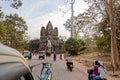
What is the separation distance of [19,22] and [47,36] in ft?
105

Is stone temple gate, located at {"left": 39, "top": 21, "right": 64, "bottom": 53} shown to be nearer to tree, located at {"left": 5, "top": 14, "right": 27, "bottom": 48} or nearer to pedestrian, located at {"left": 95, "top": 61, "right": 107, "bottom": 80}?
tree, located at {"left": 5, "top": 14, "right": 27, "bottom": 48}

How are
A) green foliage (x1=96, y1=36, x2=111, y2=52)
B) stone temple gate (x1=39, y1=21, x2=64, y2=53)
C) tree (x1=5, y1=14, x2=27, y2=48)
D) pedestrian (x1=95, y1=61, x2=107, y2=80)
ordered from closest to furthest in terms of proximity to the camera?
1. pedestrian (x1=95, y1=61, x2=107, y2=80)
2. green foliage (x1=96, y1=36, x2=111, y2=52)
3. tree (x1=5, y1=14, x2=27, y2=48)
4. stone temple gate (x1=39, y1=21, x2=64, y2=53)

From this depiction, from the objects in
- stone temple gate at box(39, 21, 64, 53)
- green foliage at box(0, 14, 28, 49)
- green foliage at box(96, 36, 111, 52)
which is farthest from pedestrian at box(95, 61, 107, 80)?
stone temple gate at box(39, 21, 64, 53)

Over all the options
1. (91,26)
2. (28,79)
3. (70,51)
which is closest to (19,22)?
(70,51)

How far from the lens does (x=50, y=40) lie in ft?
300

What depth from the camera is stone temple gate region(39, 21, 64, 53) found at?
8812cm

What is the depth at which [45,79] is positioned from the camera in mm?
13742

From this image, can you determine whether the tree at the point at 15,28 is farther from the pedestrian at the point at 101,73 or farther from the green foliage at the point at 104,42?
the pedestrian at the point at 101,73

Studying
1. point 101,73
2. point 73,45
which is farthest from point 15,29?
point 101,73

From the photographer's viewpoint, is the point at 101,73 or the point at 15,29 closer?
the point at 101,73

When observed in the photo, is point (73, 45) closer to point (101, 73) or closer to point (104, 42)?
point (104, 42)

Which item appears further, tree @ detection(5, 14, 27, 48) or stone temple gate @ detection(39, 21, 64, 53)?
stone temple gate @ detection(39, 21, 64, 53)

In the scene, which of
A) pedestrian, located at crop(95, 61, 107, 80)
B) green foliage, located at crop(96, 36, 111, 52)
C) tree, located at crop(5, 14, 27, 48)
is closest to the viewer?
pedestrian, located at crop(95, 61, 107, 80)

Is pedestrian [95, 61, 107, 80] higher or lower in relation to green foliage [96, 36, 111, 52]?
lower
